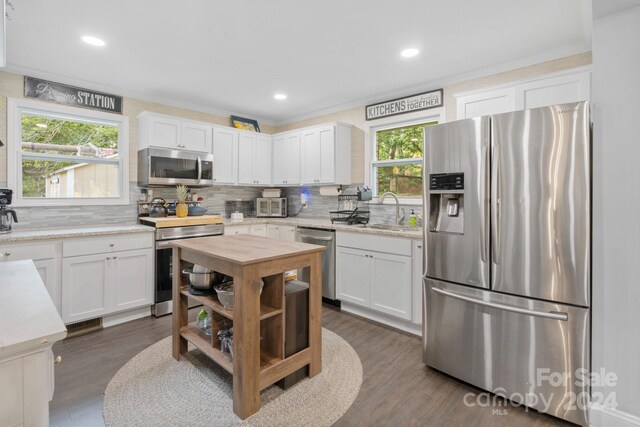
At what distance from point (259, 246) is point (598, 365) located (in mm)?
2125

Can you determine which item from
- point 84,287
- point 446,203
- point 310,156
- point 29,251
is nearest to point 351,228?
point 446,203

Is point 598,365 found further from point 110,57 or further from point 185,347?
point 110,57

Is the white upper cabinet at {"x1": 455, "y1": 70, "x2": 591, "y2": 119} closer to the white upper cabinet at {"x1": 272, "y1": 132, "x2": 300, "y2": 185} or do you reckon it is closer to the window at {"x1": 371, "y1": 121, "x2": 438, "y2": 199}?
the window at {"x1": 371, "y1": 121, "x2": 438, "y2": 199}

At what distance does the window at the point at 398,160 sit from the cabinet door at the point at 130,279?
2.85 m

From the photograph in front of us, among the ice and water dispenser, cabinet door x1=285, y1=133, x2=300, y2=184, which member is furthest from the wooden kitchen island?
cabinet door x1=285, y1=133, x2=300, y2=184

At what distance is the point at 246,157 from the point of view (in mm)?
4711

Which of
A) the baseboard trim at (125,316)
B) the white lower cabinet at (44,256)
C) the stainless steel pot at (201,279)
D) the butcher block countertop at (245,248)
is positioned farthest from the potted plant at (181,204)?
the stainless steel pot at (201,279)

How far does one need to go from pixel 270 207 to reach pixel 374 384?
10.8 feet

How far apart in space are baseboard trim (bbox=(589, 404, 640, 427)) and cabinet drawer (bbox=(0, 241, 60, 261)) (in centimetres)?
410

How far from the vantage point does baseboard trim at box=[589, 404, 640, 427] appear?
1.70 m

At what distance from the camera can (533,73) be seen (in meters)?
2.94

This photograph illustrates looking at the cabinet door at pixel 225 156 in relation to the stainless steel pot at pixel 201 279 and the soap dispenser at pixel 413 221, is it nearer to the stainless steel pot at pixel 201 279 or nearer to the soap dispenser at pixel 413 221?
the stainless steel pot at pixel 201 279

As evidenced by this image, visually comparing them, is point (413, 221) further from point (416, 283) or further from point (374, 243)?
point (416, 283)

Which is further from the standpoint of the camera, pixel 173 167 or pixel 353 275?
pixel 173 167
